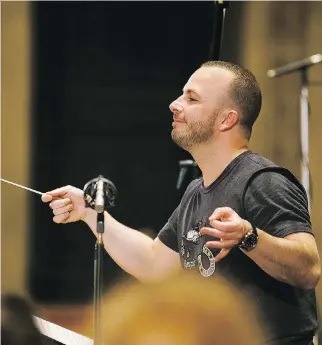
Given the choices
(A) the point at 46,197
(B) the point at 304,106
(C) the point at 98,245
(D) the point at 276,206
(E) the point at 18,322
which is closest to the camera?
(E) the point at 18,322

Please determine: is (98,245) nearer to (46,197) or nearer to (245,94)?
(46,197)

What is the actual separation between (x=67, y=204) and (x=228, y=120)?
615 mm

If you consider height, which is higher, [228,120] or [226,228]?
[228,120]

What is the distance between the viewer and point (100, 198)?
2.03m

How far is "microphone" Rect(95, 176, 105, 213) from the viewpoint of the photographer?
1985 millimetres

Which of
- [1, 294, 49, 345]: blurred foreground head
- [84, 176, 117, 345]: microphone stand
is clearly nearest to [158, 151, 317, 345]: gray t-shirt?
[84, 176, 117, 345]: microphone stand

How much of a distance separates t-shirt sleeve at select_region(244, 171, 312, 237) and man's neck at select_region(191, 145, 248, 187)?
0.23m

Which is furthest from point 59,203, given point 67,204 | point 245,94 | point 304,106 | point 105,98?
point 105,98

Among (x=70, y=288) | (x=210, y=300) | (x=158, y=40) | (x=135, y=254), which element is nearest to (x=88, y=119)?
(x=158, y=40)

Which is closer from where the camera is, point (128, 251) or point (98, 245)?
point (98, 245)

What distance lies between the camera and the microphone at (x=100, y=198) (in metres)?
1.99

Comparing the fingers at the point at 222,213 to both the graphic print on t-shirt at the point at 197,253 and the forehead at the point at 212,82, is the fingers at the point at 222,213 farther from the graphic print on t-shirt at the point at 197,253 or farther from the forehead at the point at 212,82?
the forehead at the point at 212,82

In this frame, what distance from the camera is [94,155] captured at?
601 centimetres

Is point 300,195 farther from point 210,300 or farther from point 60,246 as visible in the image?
point 60,246
